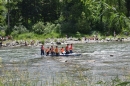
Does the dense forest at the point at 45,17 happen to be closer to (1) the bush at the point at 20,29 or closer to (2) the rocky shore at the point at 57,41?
(1) the bush at the point at 20,29

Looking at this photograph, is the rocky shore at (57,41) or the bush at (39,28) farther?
the bush at (39,28)

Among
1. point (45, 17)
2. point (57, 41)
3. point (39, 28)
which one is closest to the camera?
point (57, 41)

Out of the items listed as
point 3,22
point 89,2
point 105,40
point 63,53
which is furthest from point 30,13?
point 89,2

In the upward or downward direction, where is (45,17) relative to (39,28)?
upward

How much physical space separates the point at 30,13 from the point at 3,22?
17.6ft

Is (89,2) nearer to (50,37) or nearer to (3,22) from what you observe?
(50,37)

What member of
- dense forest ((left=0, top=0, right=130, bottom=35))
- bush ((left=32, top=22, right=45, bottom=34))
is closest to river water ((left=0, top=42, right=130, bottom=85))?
dense forest ((left=0, top=0, right=130, bottom=35))

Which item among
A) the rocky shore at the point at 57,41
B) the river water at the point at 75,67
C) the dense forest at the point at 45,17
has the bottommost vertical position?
the rocky shore at the point at 57,41

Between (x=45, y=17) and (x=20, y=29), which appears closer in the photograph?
(x=20, y=29)

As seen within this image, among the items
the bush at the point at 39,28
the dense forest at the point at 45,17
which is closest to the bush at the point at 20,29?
the dense forest at the point at 45,17

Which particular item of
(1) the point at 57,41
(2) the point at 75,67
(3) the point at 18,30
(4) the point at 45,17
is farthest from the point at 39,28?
(2) the point at 75,67

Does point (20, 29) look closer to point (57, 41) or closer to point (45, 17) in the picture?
point (45, 17)

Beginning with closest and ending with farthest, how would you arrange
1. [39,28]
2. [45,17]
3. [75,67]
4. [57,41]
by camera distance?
[75,67], [57,41], [39,28], [45,17]

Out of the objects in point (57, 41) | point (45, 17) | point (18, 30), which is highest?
point (45, 17)
